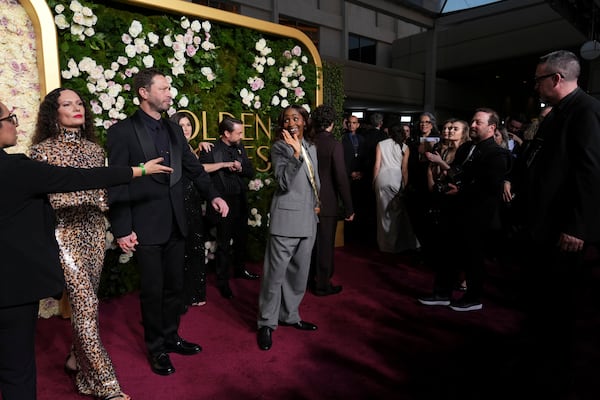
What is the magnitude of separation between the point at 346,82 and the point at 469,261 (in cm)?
1135

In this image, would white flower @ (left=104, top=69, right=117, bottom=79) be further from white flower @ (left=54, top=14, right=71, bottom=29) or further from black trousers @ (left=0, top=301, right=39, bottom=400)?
black trousers @ (left=0, top=301, right=39, bottom=400)

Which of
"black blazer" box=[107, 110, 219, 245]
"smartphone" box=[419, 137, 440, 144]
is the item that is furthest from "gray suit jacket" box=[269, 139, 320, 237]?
"smartphone" box=[419, 137, 440, 144]

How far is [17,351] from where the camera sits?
168cm

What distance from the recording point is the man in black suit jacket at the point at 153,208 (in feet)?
7.86

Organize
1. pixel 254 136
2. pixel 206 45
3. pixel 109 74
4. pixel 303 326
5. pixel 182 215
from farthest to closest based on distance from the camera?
pixel 254 136 → pixel 206 45 → pixel 109 74 → pixel 303 326 → pixel 182 215

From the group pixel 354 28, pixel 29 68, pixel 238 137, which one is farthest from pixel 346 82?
pixel 29 68

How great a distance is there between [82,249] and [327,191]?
2258 millimetres

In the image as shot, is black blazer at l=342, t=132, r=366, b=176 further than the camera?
Yes

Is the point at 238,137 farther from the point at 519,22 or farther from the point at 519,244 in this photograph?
the point at 519,22

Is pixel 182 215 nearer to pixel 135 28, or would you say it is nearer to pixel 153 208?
pixel 153 208

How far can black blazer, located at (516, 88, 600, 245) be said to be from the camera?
6.87 feet

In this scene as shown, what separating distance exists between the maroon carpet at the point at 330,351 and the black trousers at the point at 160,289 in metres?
0.23

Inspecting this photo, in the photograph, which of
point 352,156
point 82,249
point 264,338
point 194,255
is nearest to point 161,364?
point 264,338

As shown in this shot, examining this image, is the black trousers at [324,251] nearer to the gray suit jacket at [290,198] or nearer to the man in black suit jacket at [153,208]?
the gray suit jacket at [290,198]
